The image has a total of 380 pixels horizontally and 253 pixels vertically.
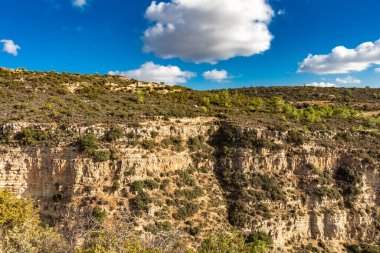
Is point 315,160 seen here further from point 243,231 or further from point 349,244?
point 243,231

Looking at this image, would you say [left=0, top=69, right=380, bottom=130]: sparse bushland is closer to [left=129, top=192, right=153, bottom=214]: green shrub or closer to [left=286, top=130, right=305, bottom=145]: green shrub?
[left=286, top=130, right=305, bottom=145]: green shrub

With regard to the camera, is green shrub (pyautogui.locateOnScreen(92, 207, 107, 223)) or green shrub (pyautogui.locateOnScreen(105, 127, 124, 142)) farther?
green shrub (pyautogui.locateOnScreen(105, 127, 124, 142))

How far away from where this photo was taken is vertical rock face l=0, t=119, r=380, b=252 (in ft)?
94.8

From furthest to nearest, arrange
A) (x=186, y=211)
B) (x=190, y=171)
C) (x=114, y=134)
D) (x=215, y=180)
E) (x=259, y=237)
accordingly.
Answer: (x=215, y=180) < (x=190, y=171) < (x=114, y=134) < (x=259, y=237) < (x=186, y=211)

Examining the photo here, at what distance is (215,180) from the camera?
3569 cm

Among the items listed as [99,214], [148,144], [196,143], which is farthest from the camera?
[196,143]

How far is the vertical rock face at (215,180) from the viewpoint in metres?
28.9

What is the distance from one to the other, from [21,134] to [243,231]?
25199 mm

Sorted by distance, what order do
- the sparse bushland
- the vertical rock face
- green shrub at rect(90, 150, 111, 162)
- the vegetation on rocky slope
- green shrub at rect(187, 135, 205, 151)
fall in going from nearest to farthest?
the vegetation on rocky slope
the vertical rock face
green shrub at rect(90, 150, 111, 162)
the sparse bushland
green shrub at rect(187, 135, 205, 151)

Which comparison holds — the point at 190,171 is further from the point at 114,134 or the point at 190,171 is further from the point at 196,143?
the point at 114,134

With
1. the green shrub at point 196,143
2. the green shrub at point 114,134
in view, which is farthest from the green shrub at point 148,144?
the green shrub at point 196,143

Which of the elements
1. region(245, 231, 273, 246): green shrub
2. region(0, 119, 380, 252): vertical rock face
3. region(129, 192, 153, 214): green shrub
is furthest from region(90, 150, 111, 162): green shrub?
region(245, 231, 273, 246): green shrub

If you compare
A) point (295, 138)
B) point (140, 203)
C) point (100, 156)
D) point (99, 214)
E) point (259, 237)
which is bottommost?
point (259, 237)

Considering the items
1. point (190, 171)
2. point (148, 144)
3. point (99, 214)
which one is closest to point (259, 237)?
point (190, 171)
